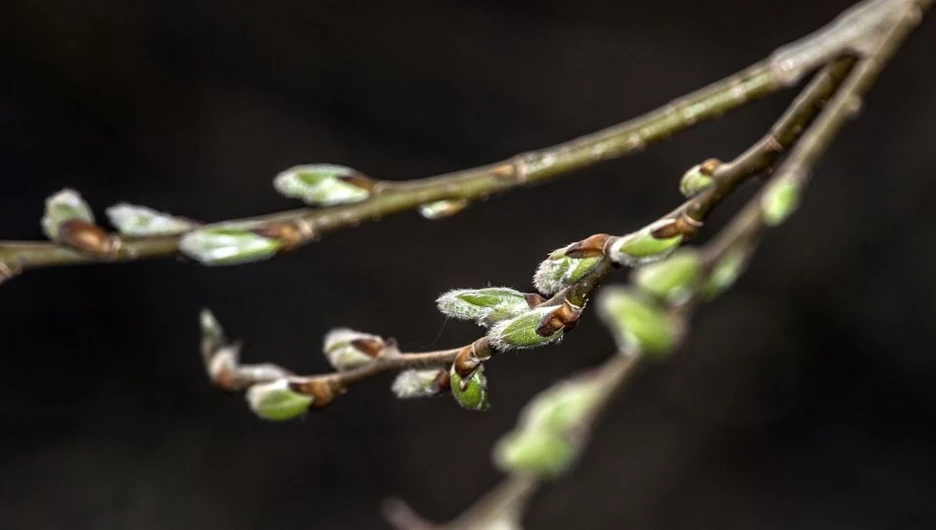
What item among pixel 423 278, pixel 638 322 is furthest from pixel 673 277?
pixel 423 278

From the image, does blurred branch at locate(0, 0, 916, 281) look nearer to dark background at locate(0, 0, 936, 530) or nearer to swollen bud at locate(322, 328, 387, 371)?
A: swollen bud at locate(322, 328, 387, 371)

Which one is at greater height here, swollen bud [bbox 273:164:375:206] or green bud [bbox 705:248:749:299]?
swollen bud [bbox 273:164:375:206]

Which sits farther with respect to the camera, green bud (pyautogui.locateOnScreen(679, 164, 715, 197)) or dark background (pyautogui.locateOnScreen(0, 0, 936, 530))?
dark background (pyautogui.locateOnScreen(0, 0, 936, 530))

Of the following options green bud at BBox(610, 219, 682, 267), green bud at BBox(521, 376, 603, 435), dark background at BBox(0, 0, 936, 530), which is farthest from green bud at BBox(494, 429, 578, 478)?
dark background at BBox(0, 0, 936, 530)

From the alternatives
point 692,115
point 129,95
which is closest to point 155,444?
point 129,95

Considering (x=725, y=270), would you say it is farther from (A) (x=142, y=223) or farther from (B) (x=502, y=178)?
(A) (x=142, y=223)

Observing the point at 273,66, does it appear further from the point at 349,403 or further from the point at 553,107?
the point at 349,403

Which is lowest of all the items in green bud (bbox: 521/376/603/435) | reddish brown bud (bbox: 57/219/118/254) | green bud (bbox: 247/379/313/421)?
green bud (bbox: 521/376/603/435)
